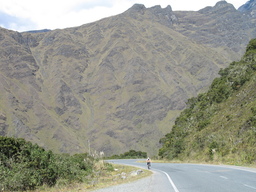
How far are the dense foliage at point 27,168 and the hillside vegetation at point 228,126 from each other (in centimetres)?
1578

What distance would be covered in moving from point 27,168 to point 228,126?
26.6 metres

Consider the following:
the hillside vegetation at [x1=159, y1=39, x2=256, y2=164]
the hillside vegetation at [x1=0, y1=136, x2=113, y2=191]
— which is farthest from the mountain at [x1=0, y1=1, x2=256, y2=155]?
the hillside vegetation at [x1=0, y1=136, x2=113, y2=191]

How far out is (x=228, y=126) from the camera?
3578 cm

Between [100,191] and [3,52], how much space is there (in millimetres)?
198362

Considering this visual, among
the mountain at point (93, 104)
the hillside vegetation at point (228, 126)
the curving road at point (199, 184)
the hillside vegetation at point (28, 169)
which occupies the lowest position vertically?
the curving road at point (199, 184)

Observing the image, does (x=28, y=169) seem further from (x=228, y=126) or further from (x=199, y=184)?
(x=228, y=126)

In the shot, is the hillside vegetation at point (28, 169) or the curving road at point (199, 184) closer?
the curving road at point (199, 184)

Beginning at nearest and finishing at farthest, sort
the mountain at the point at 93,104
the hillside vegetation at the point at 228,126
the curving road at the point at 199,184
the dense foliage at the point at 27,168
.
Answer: the curving road at the point at 199,184 → the dense foliage at the point at 27,168 → the hillside vegetation at the point at 228,126 → the mountain at the point at 93,104

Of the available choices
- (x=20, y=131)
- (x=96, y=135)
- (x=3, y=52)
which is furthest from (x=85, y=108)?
(x=3, y=52)

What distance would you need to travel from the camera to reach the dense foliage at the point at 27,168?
14.4 m

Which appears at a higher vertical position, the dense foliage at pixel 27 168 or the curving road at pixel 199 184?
the dense foliage at pixel 27 168

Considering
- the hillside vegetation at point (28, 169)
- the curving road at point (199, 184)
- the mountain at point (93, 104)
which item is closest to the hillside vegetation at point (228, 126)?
the curving road at point (199, 184)

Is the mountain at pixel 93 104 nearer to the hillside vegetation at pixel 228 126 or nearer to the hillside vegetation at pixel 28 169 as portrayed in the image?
the hillside vegetation at pixel 228 126

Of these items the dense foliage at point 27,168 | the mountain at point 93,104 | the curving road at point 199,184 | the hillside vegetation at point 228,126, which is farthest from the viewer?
the mountain at point 93,104
